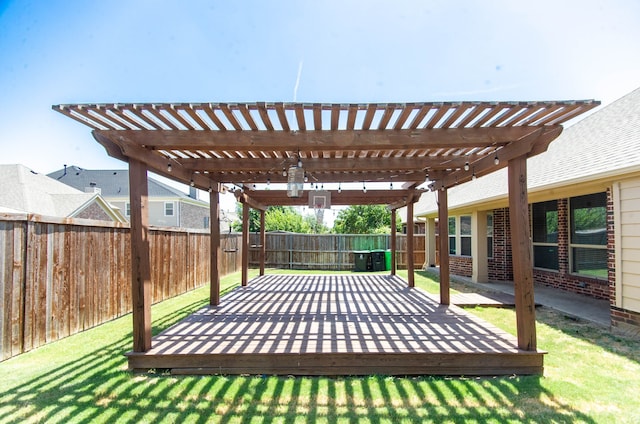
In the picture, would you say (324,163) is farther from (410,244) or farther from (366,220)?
(366,220)

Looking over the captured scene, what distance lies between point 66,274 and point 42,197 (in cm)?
1032

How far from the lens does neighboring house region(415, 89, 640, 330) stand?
4.90 meters

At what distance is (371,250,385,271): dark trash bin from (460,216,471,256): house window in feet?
11.0

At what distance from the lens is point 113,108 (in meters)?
3.01

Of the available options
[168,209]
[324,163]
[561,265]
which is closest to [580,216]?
[561,265]

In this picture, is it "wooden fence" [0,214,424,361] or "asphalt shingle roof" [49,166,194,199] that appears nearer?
"wooden fence" [0,214,424,361]

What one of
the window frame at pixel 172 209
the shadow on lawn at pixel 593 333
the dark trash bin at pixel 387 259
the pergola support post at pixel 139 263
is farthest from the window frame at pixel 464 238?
the window frame at pixel 172 209

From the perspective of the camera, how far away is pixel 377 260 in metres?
13.9

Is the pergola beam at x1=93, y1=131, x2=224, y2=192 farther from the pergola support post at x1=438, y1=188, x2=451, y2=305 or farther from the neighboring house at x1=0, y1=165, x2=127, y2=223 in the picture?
the neighboring house at x1=0, y1=165, x2=127, y2=223

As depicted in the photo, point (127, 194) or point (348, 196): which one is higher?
point (127, 194)

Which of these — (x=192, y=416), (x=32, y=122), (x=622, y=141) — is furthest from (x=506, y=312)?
(x=32, y=122)

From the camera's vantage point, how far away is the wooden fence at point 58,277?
3980 millimetres

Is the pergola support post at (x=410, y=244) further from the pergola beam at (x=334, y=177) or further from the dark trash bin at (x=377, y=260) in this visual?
the dark trash bin at (x=377, y=260)

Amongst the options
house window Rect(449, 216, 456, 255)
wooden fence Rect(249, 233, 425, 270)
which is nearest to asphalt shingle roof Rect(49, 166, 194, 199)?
wooden fence Rect(249, 233, 425, 270)
